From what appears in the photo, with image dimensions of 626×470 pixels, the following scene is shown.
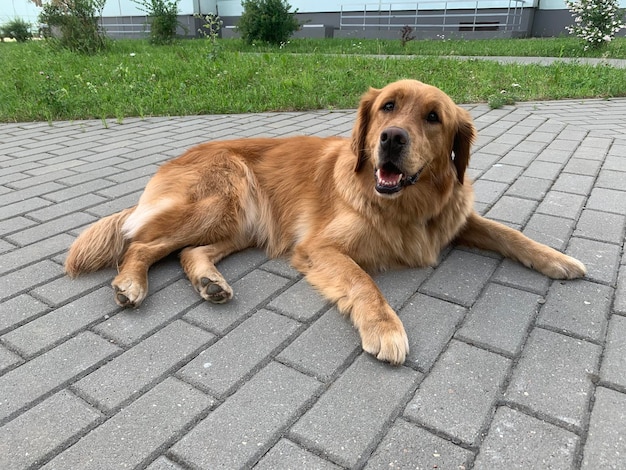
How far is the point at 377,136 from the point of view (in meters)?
2.71

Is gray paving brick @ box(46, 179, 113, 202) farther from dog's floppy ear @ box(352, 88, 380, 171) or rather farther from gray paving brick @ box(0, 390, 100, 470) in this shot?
gray paving brick @ box(0, 390, 100, 470)

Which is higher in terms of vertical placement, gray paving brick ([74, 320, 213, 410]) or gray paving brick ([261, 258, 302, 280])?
gray paving brick ([261, 258, 302, 280])

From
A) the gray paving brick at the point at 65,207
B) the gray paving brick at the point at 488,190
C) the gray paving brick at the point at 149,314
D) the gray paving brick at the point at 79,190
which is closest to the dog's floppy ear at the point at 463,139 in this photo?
the gray paving brick at the point at 488,190

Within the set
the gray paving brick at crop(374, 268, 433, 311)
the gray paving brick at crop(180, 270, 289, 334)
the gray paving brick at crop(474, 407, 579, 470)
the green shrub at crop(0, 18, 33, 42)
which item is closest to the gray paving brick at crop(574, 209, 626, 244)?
the gray paving brick at crop(374, 268, 433, 311)

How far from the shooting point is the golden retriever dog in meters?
2.60

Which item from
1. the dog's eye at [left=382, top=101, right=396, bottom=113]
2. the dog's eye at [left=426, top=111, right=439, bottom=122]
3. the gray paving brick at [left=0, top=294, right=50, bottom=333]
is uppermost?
the dog's eye at [left=382, top=101, right=396, bottom=113]

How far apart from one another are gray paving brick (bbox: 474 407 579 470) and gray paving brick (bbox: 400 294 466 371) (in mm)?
395

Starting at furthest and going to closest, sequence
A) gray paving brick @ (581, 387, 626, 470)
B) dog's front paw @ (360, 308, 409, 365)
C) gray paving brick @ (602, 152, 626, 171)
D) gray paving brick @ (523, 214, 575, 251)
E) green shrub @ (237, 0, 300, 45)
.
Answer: green shrub @ (237, 0, 300, 45) < gray paving brick @ (602, 152, 626, 171) < gray paving brick @ (523, 214, 575, 251) < dog's front paw @ (360, 308, 409, 365) < gray paving brick @ (581, 387, 626, 470)

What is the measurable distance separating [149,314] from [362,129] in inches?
63.9

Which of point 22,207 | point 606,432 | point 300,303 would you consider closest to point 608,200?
point 606,432

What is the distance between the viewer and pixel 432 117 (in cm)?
272

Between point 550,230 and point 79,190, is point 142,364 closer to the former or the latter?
point 79,190

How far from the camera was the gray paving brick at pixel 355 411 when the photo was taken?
5.44 ft

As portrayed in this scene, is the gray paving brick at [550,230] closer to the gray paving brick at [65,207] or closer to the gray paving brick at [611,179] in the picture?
the gray paving brick at [611,179]
